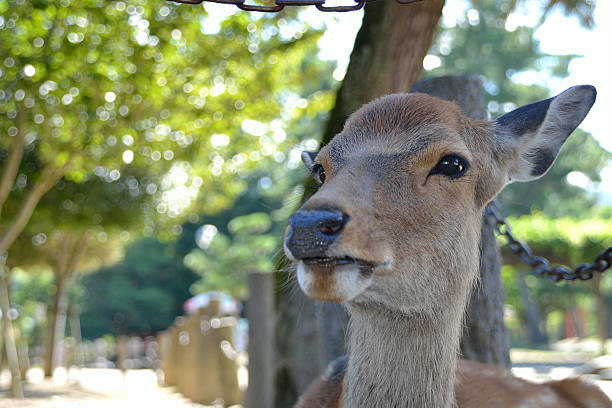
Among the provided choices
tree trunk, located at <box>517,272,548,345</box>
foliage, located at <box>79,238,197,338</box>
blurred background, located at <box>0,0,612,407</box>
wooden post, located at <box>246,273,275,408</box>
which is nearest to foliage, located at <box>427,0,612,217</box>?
tree trunk, located at <box>517,272,548,345</box>

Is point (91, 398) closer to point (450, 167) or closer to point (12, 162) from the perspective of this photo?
point (12, 162)

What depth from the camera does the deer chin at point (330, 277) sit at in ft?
6.93

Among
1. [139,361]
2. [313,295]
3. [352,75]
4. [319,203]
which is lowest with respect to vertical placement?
[139,361]

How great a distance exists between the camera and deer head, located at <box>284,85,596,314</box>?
2119 millimetres

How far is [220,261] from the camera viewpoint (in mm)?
30828

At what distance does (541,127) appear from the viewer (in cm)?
280

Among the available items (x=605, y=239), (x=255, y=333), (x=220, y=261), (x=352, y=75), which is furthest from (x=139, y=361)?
(x=352, y=75)

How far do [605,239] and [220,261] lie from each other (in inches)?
685

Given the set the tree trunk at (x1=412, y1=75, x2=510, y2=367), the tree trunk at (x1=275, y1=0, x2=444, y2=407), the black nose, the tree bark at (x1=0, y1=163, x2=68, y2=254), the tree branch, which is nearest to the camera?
the black nose

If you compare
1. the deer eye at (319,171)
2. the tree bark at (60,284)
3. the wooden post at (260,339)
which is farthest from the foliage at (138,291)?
the deer eye at (319,171)

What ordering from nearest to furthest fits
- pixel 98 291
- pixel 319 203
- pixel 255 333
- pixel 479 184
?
pixel 319 203
pixel 479 184
pixel 255 333
pixel 98 291

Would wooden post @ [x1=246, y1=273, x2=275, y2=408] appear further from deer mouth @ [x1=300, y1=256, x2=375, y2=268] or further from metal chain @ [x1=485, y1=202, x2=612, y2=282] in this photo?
deer mouth @ [x1=300, y1=256, x2=375, y2=268]

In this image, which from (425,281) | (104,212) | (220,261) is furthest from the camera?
(220,261)

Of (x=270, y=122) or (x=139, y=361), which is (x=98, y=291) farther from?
(x=270, y=122)
